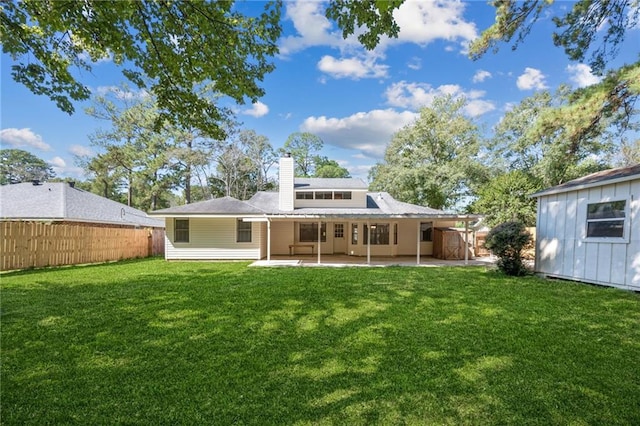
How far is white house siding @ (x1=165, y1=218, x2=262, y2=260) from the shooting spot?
13867 mm

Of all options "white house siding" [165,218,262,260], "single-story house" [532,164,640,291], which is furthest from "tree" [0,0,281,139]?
"white house siding" [165,218,262,260]

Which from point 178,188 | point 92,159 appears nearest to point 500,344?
point 178,188

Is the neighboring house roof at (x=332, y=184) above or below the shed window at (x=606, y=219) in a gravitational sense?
above

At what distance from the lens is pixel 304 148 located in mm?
38594

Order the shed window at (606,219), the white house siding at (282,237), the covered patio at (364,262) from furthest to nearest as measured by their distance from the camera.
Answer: the white house siding at (282,237) < the covered patio at (364,262) < the shed window at (606,219)

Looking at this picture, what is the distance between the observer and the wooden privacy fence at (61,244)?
9.45 meters

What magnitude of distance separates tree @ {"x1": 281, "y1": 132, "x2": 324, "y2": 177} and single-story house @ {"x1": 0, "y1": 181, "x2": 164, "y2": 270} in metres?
20.8

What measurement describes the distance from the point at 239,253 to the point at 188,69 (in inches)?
417

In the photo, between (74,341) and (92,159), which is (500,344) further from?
(92,159)

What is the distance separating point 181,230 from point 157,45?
439 inches

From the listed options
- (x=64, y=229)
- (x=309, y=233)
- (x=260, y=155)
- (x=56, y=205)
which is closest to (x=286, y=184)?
(x=309, y=233)

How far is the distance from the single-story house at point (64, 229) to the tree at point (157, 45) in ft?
Answer: 24.6

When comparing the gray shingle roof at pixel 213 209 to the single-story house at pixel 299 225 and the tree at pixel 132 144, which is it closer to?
the single-story house at pixel 299 225

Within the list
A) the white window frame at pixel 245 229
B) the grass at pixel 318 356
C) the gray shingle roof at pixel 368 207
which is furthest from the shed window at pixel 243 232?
the grass at pixel 318 356
